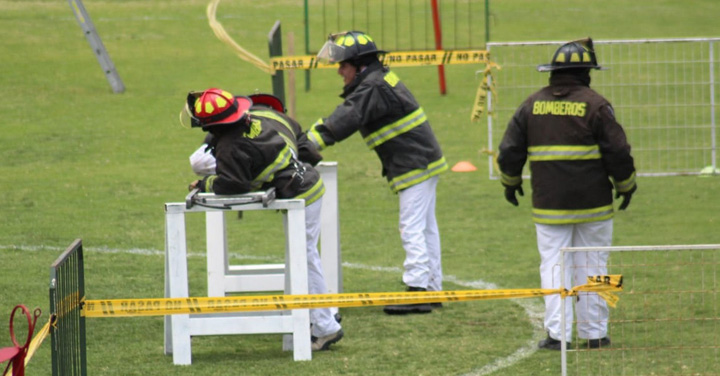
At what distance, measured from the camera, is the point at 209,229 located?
8.34 meters

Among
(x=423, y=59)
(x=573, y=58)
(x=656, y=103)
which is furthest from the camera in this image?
(x=656, y=103)

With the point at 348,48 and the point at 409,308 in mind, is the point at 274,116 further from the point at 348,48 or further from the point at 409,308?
the point at 409,308

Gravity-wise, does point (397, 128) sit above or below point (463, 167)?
above

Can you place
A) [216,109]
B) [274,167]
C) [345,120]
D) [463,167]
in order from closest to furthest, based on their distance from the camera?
[216,109] < [274,167] < [345,120] < [463,167]

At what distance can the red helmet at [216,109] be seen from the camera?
23.0 feet

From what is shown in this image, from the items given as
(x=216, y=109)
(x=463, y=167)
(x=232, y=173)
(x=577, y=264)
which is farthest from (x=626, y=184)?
(x=463, y=167)

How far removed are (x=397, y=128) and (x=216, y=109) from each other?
1.76 metres

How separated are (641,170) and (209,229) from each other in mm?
6946

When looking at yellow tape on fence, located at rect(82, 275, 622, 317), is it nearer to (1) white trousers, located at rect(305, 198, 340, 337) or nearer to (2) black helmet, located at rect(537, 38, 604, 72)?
(1) white trousers, located at rect(305, 198, 340, 337)

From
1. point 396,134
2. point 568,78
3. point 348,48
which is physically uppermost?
point 348,48

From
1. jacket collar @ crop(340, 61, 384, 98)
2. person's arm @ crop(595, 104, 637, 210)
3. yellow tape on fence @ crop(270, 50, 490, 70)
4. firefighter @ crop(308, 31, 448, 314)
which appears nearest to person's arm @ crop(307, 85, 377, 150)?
firefighter @ crop(308, 31, 448, 314)

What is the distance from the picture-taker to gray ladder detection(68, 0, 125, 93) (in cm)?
1908

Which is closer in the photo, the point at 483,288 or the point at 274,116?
the point at 274,116

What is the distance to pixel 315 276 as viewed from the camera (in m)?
7.58
